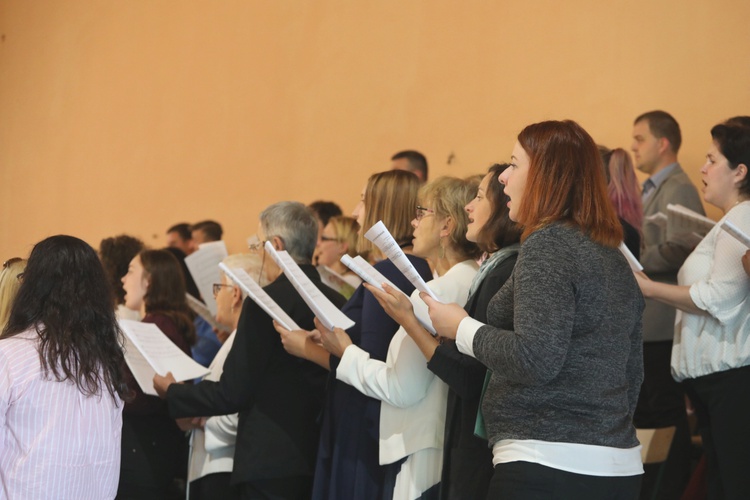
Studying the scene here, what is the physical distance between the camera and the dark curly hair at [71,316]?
2.59 meters

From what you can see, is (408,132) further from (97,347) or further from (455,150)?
(97,347)

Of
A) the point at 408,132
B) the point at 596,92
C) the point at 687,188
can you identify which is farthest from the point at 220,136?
the point at 687,188

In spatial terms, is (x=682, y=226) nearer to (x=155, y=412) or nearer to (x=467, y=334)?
(x=467, y=334)

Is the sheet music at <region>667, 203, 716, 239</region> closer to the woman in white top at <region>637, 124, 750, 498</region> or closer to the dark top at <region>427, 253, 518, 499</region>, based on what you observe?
the woman in white top at <region>637, 124, 750, 498</region>

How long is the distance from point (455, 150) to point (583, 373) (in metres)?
3.86

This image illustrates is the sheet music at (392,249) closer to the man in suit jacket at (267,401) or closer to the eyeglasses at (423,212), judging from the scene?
the eyeglasses at (423,212)

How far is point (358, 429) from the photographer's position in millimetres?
3117

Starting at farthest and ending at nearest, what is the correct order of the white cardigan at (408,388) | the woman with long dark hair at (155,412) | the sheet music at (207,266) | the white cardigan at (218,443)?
the sheet music at (207,266) → the woman with long dark hair at (155,412) → the white cardigan at (218,443) → the white cardigan at (408,388)

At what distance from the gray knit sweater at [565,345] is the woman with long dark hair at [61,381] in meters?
1.14

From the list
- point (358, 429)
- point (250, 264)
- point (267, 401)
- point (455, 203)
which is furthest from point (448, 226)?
point (250, 264)

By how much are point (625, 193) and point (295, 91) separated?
360 centimetres

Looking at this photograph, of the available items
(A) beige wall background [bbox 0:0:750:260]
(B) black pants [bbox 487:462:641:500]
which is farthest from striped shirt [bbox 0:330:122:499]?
(A) beige wall background [bbox 0:0:750:260]

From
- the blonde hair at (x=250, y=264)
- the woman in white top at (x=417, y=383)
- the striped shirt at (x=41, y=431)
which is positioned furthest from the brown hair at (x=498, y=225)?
the blonde hair at (x=250, y=264)

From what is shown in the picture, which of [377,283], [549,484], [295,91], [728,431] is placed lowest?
[728,431]
